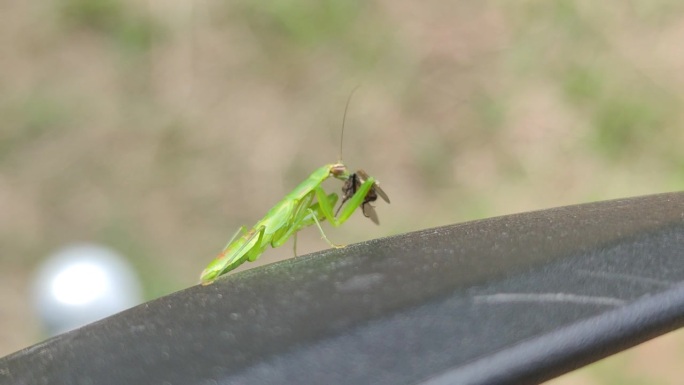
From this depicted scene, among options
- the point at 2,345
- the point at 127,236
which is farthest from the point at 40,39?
the point at 2,345

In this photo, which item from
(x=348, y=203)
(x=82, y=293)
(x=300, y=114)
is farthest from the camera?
(x=300, y=114)

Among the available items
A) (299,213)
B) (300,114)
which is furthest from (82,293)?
(300,114)

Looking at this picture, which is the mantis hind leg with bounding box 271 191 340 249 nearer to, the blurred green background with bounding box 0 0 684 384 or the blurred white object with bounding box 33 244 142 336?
the blurred white object with bounding box 33 244 142 336

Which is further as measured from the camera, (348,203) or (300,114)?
(300,114)

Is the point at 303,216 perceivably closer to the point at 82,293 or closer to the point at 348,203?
the point at 348,203

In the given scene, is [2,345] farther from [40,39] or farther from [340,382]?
[340,382]

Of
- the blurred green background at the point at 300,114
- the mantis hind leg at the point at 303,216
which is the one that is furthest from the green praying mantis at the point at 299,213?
the blurred green background at the point at 300,114

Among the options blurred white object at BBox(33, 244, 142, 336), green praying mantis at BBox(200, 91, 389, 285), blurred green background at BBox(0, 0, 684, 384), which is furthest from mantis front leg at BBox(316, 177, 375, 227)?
→ blurred green background at BBox(0, 0, 684, 384)
